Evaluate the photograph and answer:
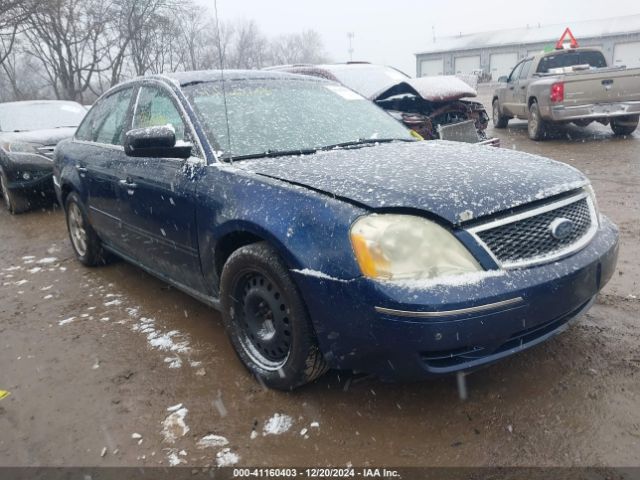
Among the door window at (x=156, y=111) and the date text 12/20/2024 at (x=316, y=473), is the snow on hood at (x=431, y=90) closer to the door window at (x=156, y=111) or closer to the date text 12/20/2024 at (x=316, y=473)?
the door window at (x=156, y=111)

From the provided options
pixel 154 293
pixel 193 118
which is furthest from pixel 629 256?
pixel 154 293

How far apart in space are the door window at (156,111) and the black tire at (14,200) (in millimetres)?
4568

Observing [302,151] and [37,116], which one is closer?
[302,151]

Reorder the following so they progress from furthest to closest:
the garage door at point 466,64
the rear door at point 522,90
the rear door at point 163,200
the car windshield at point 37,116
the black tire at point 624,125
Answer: the garage door at point 466,64, the rear door at point 522,90, the black tire at point 624,125, the car windshield at point 37,116, the rear door at point 163,200

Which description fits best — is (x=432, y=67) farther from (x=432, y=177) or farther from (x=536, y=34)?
(x=432, y=177)

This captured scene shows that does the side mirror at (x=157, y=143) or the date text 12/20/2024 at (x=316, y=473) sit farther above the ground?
the side mirror at (x=157, y=143)

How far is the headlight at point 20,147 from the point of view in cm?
707

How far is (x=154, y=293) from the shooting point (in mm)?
4023

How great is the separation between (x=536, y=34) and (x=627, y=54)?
8.78m

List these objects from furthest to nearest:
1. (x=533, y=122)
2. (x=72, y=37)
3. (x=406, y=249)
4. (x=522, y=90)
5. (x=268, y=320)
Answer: (x=72, y=37)
(x=522, y=90)
(x=533, y=122)
(x=268, y=320)
(x=406, y=249)

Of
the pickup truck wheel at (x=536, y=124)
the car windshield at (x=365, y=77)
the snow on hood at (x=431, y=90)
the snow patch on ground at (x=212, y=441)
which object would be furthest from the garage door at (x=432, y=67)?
the snow patch on ground at (x=212, y=441)

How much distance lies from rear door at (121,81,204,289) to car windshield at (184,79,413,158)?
0.18 metres

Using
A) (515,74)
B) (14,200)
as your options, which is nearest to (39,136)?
(14,200)

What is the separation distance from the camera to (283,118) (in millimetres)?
3152
